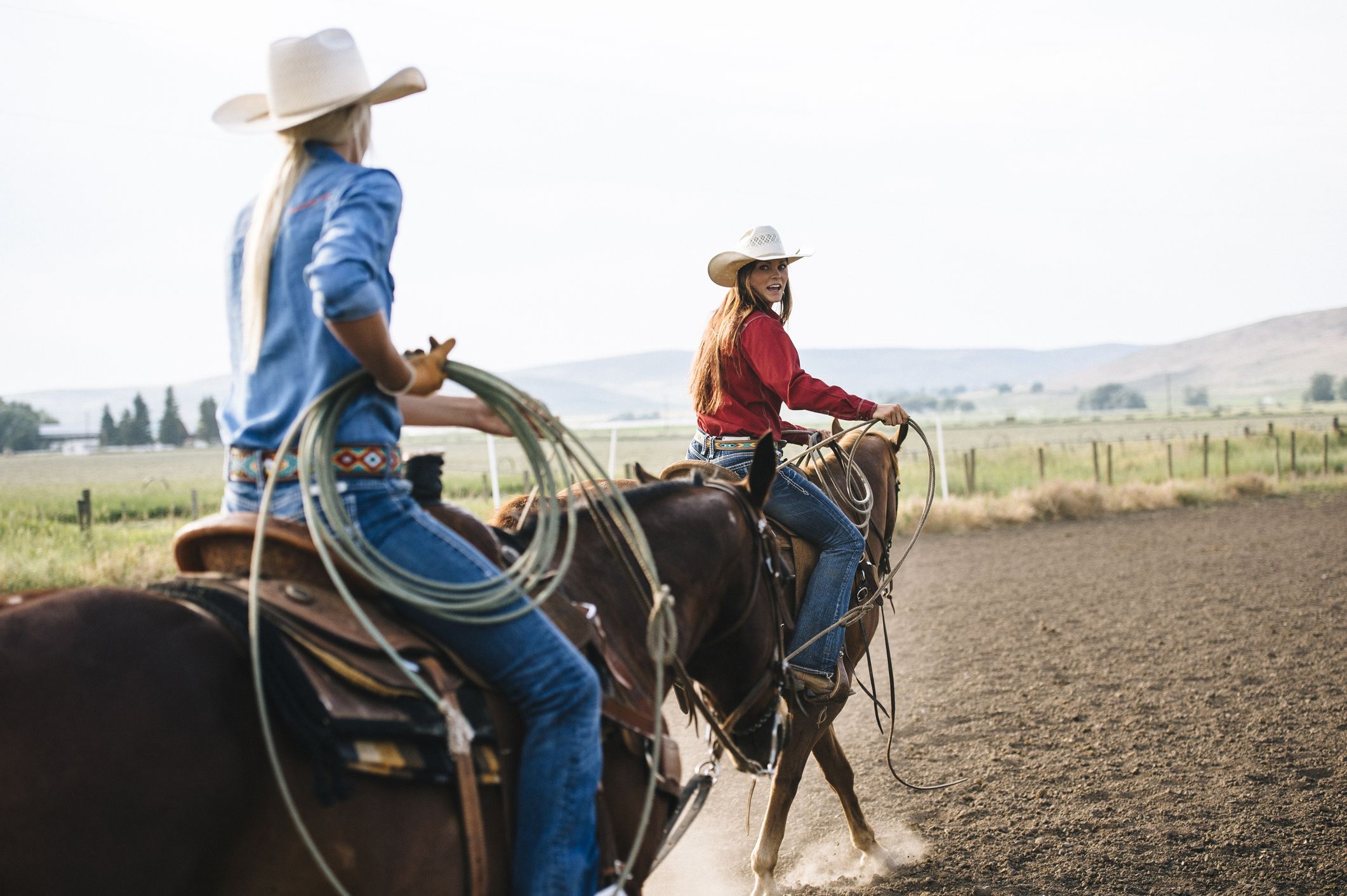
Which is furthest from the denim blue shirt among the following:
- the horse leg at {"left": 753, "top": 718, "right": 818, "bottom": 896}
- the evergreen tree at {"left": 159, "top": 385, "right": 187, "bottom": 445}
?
the evergreen tree at {"left": 159, "top": 385, "right": 187, "bottom": 445}

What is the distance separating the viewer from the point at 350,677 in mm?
2236

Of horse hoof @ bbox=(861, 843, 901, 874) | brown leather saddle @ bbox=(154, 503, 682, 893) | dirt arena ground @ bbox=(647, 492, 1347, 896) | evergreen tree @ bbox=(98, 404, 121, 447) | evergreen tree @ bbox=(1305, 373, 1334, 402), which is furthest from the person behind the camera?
evergreen tree @ bbox=(1305, 373, 1334, 402)

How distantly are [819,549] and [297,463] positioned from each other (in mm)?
3046

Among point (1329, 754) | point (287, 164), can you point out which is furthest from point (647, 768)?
point (1329, 754)

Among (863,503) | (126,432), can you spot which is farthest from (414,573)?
(126,432)

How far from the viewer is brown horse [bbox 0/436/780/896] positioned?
182 centimetres

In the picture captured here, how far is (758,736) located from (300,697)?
7.17ft

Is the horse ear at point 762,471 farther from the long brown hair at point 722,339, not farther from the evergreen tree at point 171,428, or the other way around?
the evergreen tree at point 171,428

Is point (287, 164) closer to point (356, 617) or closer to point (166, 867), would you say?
point (356, 617)

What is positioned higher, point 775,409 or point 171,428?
point 171,428

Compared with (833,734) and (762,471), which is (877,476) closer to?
(833,734)

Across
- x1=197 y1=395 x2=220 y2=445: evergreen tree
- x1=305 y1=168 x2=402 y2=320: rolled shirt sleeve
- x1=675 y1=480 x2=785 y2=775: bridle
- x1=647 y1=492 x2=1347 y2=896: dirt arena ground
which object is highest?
x1=197 y1=395 x2=220 y2=445: evergreen tree

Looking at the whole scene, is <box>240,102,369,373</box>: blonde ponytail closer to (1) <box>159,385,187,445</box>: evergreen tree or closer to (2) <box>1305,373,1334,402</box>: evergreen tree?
(1) <box>159,385,187,445</box>: evergreen tree

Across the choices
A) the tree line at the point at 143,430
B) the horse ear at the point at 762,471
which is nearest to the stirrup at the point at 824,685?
the horse ear at the point at 762,471
